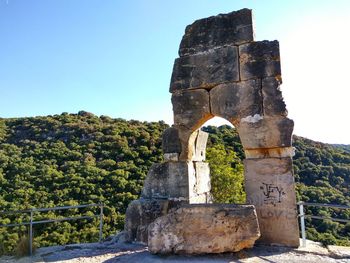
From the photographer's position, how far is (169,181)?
5.75 metres

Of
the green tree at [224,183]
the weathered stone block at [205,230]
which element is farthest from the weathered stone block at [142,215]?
the green tree at [224,183]

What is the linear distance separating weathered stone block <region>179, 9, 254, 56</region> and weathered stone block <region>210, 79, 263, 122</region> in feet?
2.68

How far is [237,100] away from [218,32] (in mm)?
1383

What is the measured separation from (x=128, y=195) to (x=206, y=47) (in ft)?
25.8

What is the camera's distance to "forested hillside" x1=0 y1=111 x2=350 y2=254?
33.7 feet

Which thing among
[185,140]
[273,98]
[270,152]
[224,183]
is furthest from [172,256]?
[224,183]

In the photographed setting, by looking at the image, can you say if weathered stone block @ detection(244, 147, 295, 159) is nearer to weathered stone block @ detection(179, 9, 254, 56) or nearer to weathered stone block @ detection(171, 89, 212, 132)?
weathered stone block @ detection(171, 89, 212, 132)

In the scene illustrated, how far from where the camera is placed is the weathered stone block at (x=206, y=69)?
5.54 metres

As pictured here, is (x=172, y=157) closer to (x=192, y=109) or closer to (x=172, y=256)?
(x=192, y=109)

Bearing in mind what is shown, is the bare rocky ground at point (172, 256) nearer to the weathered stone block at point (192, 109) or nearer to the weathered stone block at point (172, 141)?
the weathered stone block at point (172, 141)

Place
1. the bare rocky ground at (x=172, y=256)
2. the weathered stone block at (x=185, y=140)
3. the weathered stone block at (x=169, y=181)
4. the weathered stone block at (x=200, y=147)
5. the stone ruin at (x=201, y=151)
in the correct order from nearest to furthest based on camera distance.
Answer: the bare rocky ground at (x=172, y=256)
the stone ruin at (x=201, y=151)
the weathered stone block at (x=169, y=181)
the weathered stone block at (x=185, y=140)
the weathered stone block at (x=200, y=147)

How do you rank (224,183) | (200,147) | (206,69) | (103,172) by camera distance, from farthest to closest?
(103,172), (224,183), (200,147), (206,69)

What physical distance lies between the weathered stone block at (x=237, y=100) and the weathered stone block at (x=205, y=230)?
1.73m

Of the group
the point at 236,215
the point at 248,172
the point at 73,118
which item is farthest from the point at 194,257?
the point at 73,118
